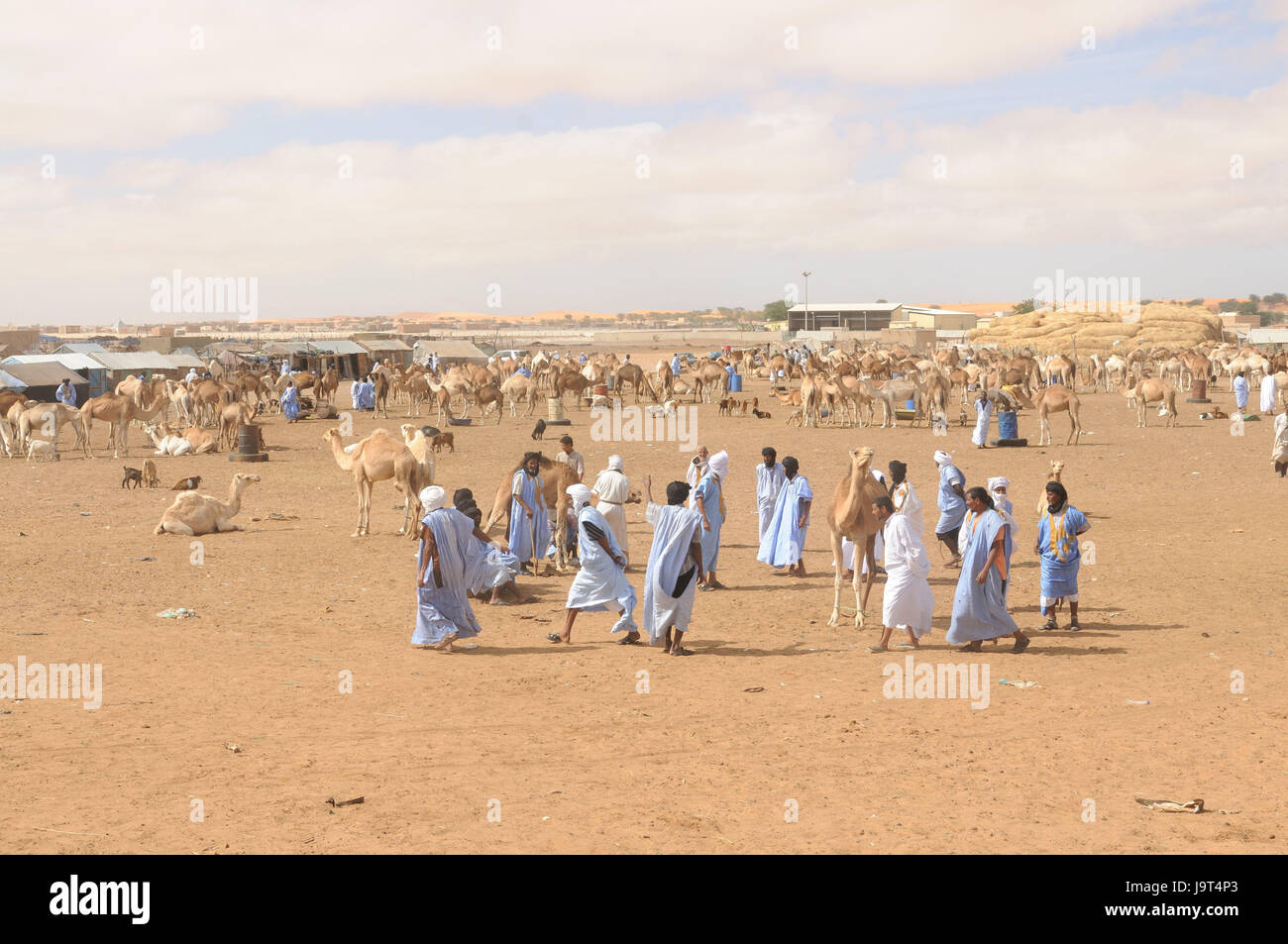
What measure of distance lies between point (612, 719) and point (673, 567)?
1.77m

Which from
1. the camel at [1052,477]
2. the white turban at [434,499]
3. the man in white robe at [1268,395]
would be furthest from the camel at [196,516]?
the man in white robe at [1268,395]

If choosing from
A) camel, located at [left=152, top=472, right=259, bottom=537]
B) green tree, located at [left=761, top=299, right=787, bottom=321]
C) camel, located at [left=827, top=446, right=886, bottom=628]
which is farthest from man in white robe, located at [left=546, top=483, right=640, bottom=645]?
green tree, located at [left=761, top=299, right=787, bottom=321]

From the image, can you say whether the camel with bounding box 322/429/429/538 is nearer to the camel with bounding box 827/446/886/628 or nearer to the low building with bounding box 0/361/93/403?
the camel with bounding box 827/446/886/628

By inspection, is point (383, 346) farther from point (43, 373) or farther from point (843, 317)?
point (843, 317)

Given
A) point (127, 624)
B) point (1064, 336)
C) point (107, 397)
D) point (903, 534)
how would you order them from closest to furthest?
point (903, 534) → point (127, 624) → point (107, 397) → point (1064, 336)

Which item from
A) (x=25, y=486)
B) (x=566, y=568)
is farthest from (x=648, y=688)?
(x=25, y=486)

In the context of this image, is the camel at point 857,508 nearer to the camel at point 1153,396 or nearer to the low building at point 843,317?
the camel at point 1153,396

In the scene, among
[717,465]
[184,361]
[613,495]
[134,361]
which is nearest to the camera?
[613,495]

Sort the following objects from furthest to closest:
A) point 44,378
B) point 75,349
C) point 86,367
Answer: point 75,349
point 86,367
point 44,378

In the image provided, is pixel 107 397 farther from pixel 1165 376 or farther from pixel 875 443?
pixel 1165 376

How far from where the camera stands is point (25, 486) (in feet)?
68.4

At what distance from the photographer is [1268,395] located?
106 feet

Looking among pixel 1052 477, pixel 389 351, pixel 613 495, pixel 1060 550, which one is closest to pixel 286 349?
pixel 389 351

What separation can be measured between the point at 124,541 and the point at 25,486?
23.3ft
